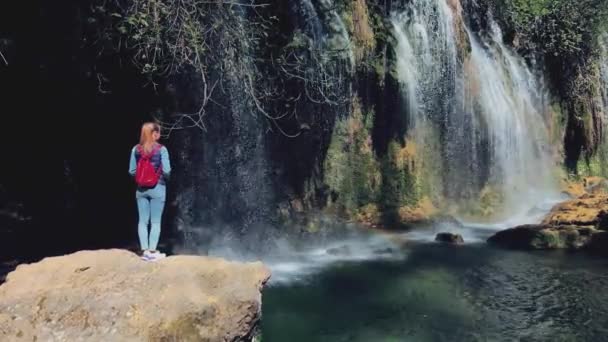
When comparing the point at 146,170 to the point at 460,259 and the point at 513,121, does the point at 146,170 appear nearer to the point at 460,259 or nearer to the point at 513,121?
the point at 460,259

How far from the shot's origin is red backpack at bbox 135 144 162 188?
Answer: 20.3ft

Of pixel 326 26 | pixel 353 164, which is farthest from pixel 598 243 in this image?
pixel 326 26

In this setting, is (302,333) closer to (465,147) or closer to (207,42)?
(207,42)

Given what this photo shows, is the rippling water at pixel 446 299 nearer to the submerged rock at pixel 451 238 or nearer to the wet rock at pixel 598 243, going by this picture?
the wet rock at pixel 598 243

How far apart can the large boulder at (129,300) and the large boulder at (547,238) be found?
8.30 metres

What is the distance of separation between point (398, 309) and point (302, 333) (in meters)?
1.53

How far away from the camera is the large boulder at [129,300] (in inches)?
185

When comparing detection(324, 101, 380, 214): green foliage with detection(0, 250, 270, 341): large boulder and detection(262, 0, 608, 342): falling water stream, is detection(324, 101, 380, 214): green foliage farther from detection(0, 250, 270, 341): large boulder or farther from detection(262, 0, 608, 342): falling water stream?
detection(0, 250, 270, 341): large boulder

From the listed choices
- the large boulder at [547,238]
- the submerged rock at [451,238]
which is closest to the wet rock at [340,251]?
the submerged rock at [451,238]

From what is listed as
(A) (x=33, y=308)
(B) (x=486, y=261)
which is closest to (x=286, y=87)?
(B) (x=486, y=261)

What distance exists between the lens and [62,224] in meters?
9.38

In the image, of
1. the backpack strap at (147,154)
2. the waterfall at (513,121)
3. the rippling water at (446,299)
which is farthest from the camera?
the waterfall at (513,121)

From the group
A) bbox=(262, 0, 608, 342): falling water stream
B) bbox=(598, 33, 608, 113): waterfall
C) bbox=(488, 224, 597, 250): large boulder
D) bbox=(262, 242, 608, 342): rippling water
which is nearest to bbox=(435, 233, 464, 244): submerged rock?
bbox=(262, 0, 608, 342): falling water stream

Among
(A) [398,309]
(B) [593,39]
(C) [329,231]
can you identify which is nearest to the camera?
(A) [398,309]
